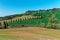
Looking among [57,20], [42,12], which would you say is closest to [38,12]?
[42,12]

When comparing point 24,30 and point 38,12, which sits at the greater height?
point 38,12

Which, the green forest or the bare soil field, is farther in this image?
the green forest

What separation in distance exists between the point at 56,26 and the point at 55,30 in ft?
0.25

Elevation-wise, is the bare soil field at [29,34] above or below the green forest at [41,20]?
below

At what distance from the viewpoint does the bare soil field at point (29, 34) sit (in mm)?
3043

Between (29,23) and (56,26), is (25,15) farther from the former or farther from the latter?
(56,26)

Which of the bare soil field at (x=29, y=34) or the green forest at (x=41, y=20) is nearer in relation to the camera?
the bare soil field at (x=29, y=34)

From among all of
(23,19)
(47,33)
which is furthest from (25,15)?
(47,33)

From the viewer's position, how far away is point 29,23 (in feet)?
10.9

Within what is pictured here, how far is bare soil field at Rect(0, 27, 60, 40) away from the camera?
304 centimetres

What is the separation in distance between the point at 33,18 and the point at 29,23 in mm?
119

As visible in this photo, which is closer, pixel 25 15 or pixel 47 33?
pixel 47 33

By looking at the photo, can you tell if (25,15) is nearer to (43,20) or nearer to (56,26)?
(43,20)

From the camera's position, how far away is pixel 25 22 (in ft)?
11.0
